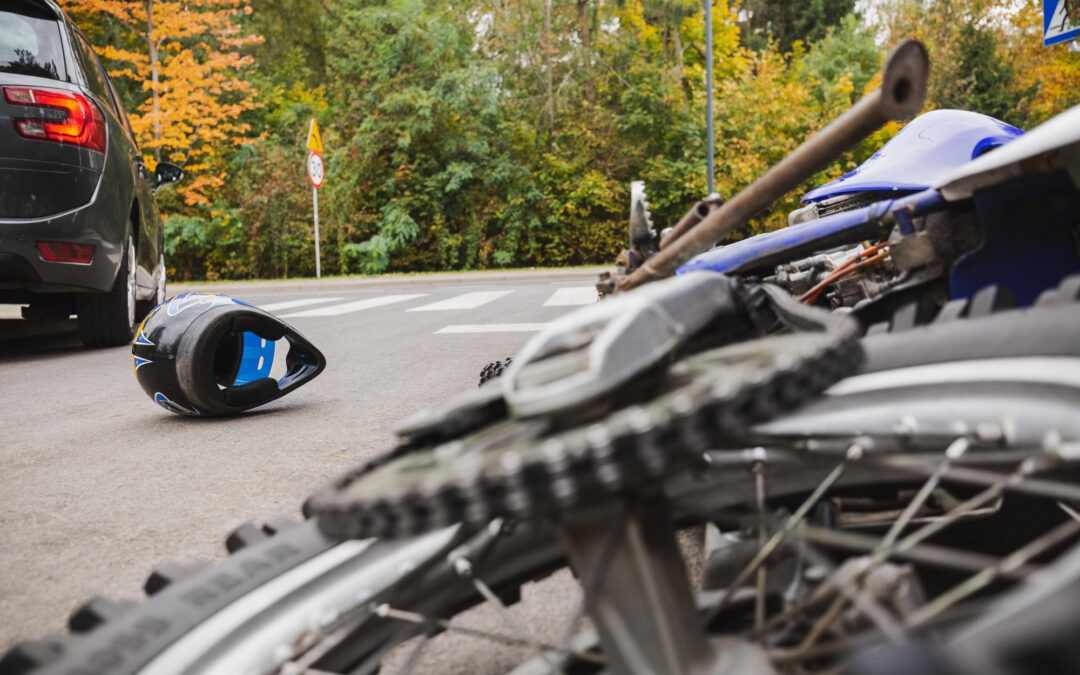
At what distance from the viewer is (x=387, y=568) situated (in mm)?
1034

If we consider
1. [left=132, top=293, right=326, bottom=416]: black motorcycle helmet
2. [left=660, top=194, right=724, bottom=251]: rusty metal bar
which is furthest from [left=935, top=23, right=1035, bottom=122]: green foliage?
[left=660, top=194, right=724, bottom=251]: rusty metal bar

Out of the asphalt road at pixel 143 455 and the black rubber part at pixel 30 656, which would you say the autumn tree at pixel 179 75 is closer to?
the asphalt road at pixel 143 455

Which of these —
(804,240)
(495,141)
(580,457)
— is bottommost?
(580,457)

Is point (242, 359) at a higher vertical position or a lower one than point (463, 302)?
higher

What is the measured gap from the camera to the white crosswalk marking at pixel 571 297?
31.2ft

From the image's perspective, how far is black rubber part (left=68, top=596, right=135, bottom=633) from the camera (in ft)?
2.88

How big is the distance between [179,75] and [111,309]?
17902mm

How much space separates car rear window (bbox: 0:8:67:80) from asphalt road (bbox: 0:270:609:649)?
182 centimetres

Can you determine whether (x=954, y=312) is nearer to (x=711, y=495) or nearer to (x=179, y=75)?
(x=711, y=495)

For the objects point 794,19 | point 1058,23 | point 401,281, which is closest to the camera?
point 1058,23

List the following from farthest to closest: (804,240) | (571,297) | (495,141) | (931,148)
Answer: (495,141) < (571,297) < (931,148) < (804,240)

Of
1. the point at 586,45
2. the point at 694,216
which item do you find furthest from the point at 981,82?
the point at 694,216

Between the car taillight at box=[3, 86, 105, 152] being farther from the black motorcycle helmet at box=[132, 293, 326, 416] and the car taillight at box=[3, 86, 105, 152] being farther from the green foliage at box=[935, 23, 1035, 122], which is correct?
the green foliage at box=[935, 23, 1035, 122]

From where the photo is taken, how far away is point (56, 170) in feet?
16.0
